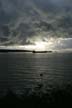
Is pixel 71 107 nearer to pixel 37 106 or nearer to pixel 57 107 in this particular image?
pixel 57 107

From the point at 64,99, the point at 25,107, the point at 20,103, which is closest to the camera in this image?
the point at 25,107

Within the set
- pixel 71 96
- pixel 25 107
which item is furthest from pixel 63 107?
pixel 71 96

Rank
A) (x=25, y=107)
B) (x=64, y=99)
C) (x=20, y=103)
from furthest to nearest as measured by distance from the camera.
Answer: (x=64, y=99) → (x=20, y=103) → (x=25, y=107)

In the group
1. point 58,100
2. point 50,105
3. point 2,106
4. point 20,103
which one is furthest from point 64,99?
point 2,106

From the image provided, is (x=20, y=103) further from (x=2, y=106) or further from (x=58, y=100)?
Result: (x=58, y=100)

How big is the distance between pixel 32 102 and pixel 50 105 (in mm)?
4258

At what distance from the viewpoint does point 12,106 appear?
145 ft

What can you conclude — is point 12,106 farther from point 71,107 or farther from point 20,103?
point 71,107

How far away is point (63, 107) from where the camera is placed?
43656mm

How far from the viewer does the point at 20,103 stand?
154 ft

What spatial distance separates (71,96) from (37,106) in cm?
1154

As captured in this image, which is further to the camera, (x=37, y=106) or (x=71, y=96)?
(x=71, y=96)

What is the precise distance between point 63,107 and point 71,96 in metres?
10.2

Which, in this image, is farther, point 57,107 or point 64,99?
point 64,99
